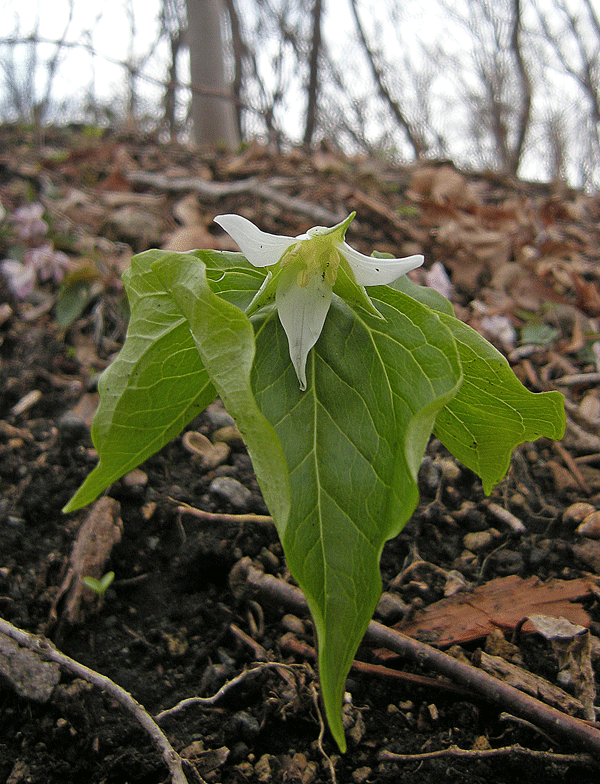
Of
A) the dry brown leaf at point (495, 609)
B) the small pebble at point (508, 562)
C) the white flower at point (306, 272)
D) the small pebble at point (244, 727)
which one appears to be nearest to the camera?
the white flower at point (306, 272)

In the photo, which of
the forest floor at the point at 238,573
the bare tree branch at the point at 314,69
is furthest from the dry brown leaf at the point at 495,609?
the bare tree branch at the point at 314,69

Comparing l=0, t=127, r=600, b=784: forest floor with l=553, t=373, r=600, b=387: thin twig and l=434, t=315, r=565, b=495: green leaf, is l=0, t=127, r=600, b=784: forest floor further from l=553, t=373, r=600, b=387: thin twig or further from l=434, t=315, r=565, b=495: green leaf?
l=434, t=315, r=565, b=495: green leaf

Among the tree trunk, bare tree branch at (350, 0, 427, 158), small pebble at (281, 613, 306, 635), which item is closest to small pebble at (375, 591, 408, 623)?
small pebble at (281, 613, 306, 635)

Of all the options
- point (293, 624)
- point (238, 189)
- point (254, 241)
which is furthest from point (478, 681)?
point (238, 189)

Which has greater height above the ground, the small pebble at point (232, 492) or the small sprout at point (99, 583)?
the small pebble at point (232, 492)

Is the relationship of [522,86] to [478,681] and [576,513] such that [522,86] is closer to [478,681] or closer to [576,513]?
[576,513]

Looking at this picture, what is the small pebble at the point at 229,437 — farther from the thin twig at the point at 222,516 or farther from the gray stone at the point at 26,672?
the gray stone at the point at 26,672

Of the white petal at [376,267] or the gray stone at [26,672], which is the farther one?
the gray stone at [26,672]
